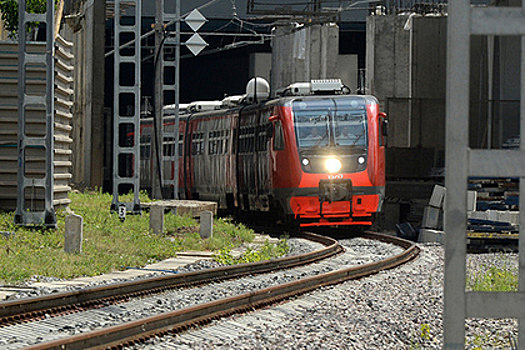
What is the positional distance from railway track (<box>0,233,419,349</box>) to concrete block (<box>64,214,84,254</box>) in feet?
8.40

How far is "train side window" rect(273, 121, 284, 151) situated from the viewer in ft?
77.4

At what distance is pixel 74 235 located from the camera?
15.7 metres

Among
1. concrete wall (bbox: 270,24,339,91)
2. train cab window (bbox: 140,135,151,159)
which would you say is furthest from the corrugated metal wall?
concrete wall (bbox: 270,24,339,91)

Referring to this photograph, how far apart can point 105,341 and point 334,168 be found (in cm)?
1581

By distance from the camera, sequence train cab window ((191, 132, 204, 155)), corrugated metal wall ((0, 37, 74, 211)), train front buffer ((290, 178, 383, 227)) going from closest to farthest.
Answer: corrugated metal wall ((0, 37, 74, 211)) → train front buffer ((290, 178, 383, 227)) → train cab window ((191, 132, 204, 155))

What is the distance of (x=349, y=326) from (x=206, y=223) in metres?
11.1

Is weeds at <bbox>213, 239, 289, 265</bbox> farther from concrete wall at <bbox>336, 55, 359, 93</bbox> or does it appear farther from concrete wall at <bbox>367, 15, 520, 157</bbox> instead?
concrete wall at <bbox>336, 55, 359, 93</bbox>

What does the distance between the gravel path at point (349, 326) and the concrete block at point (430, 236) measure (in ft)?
33.1

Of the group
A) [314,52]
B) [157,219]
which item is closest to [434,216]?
[157,219]

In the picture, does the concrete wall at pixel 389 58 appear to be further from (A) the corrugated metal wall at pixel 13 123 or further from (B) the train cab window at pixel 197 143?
(A) the corrugated metal wall at pixel 13 123

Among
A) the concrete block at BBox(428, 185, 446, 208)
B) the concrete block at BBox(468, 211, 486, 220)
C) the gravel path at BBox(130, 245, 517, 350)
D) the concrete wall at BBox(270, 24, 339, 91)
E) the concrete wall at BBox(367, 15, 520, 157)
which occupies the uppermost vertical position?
the concrete wall at BBox(270, 24, 339, 91)

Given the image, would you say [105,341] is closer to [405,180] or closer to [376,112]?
[376,112]

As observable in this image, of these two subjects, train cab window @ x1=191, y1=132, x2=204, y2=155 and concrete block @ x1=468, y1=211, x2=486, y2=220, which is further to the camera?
train cab window @ x1=191, y1=132, x2=204, y2=155

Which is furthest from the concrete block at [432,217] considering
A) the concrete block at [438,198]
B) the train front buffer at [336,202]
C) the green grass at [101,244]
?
the green grass at [101,244]
